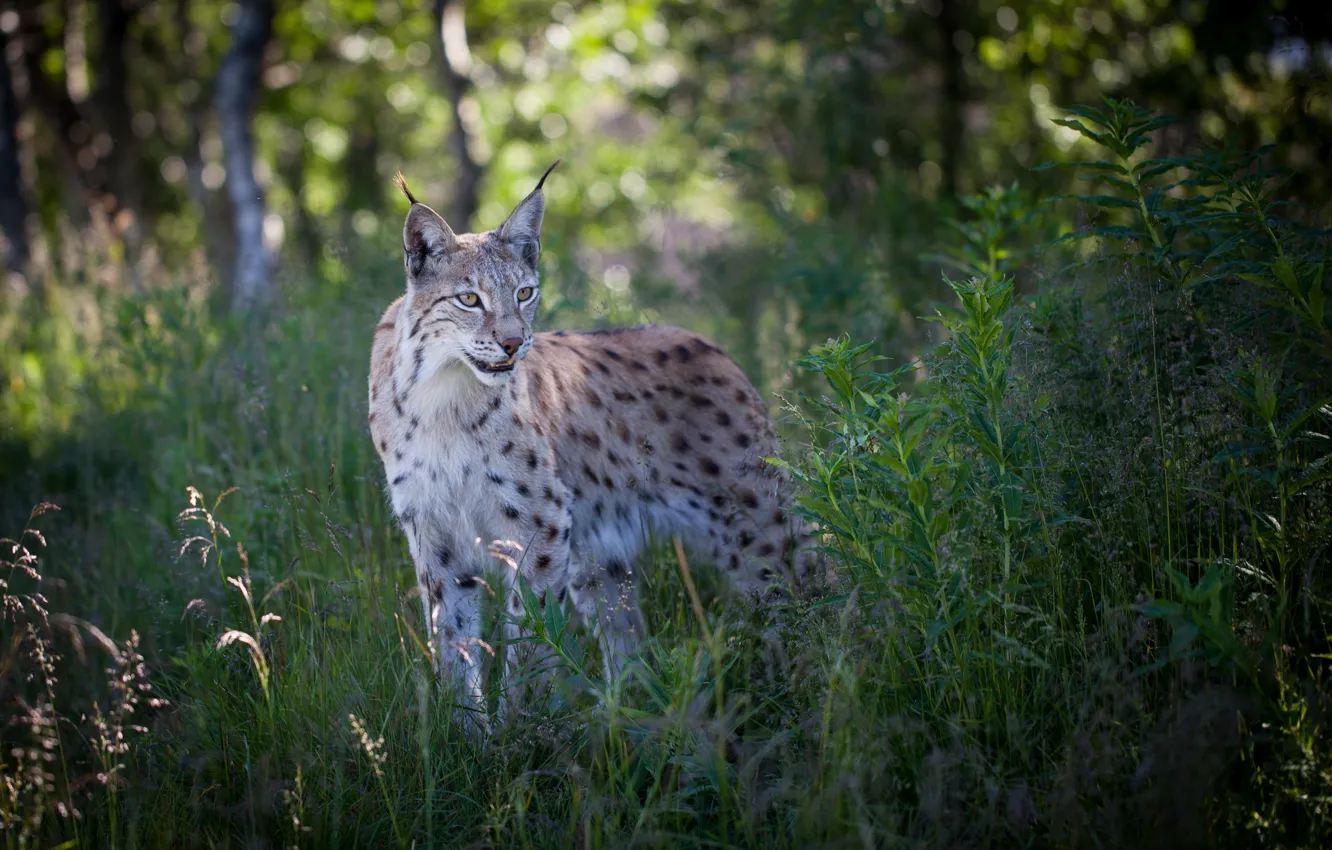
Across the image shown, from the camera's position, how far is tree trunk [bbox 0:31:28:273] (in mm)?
14391

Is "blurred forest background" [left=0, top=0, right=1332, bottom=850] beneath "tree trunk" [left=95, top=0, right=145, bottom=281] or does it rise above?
beneath

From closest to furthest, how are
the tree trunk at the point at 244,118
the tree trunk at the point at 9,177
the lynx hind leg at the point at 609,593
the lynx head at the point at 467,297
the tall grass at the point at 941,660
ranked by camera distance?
the tall grass at the point at 941,660 → the lynx head at the point at 467,297 → the lynx hind leg at the point at 609,593 → the tree trunk at the point at 244,118 → the tree trunk at the point at 9,177

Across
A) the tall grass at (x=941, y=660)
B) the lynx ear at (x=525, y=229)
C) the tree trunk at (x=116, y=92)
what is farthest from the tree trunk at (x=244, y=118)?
the tall grass at (x=941, y=660)

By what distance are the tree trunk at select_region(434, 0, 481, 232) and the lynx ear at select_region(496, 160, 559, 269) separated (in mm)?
11012

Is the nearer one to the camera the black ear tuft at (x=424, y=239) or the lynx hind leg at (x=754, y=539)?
the black ear tuft at (x=424, y=239)

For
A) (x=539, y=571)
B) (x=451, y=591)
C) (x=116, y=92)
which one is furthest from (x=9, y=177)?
(x=539, y=571)

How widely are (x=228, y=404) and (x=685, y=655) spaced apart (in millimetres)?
4613

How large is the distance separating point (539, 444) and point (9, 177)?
Answer: 12.9 metres

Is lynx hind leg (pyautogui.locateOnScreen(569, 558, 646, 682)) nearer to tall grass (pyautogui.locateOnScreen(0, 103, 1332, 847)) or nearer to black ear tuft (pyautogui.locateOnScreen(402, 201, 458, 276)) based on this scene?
tall grass (pyautogui.locateOnScreen(0, 103, 1332, 847))

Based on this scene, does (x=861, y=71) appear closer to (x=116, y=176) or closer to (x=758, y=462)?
(x=758, y=462)

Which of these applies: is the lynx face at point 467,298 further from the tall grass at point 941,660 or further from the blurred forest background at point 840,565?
the tall grass at point 941,660

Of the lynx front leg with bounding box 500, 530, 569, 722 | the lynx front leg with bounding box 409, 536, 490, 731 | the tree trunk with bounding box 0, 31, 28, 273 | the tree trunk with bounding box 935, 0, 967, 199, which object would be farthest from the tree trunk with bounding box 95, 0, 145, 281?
the lynx front leg with bounding box 500, 530, 569, 722

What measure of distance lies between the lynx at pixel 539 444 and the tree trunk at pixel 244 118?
845cm

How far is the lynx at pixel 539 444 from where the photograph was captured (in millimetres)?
4938
